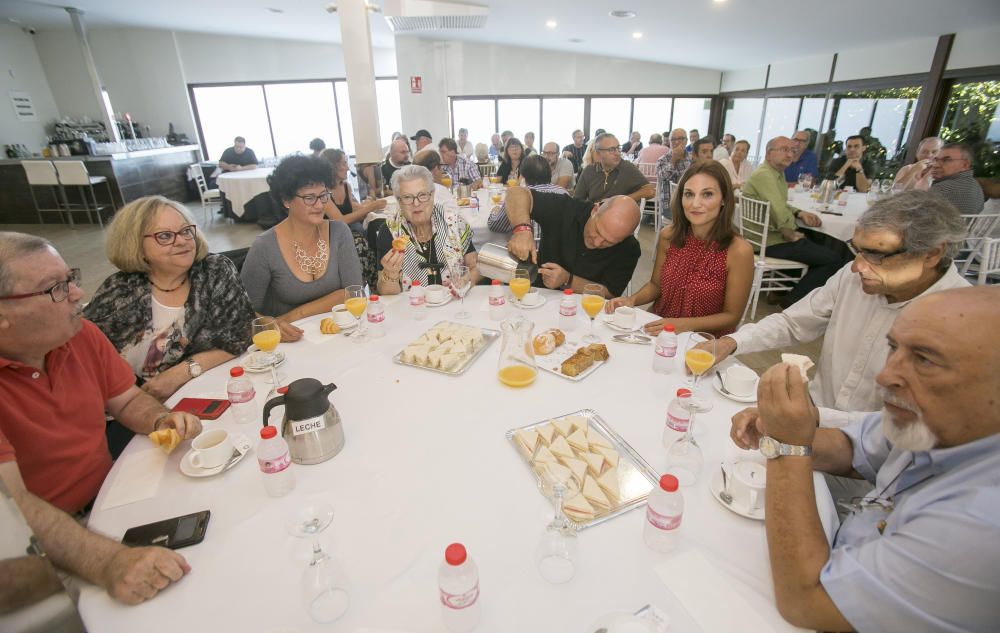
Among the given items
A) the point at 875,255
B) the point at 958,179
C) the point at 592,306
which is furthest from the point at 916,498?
the point at 958,179

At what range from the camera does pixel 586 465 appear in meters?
1.20

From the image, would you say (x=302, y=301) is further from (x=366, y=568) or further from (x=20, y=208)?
(x=20, y=208)

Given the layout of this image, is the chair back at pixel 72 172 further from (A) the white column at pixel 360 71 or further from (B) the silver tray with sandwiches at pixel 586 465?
(B) the silver tray with sandwiches at pixel 586 465

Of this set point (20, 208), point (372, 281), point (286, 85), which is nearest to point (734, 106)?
point (286, 85)

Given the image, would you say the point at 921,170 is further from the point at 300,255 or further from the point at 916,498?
the point at 300,255

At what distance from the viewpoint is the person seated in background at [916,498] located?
2.57ft

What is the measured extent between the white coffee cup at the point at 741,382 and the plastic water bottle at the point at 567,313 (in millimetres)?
679

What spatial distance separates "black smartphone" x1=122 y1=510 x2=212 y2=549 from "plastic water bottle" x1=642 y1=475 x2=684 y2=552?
3.39ft

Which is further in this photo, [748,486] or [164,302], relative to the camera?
[164,302]

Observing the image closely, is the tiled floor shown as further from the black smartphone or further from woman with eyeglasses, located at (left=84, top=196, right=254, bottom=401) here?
the black smartphone

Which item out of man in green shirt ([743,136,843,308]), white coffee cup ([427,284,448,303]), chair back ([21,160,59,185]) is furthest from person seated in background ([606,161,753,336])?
chair back ([21,160,59,185])

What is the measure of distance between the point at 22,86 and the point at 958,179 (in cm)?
1515

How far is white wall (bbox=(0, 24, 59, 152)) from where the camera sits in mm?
8648

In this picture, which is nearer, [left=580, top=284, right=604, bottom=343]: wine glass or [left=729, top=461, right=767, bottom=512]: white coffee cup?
[left=729, top=461, right=767, bottom=512]: white coffee cup
